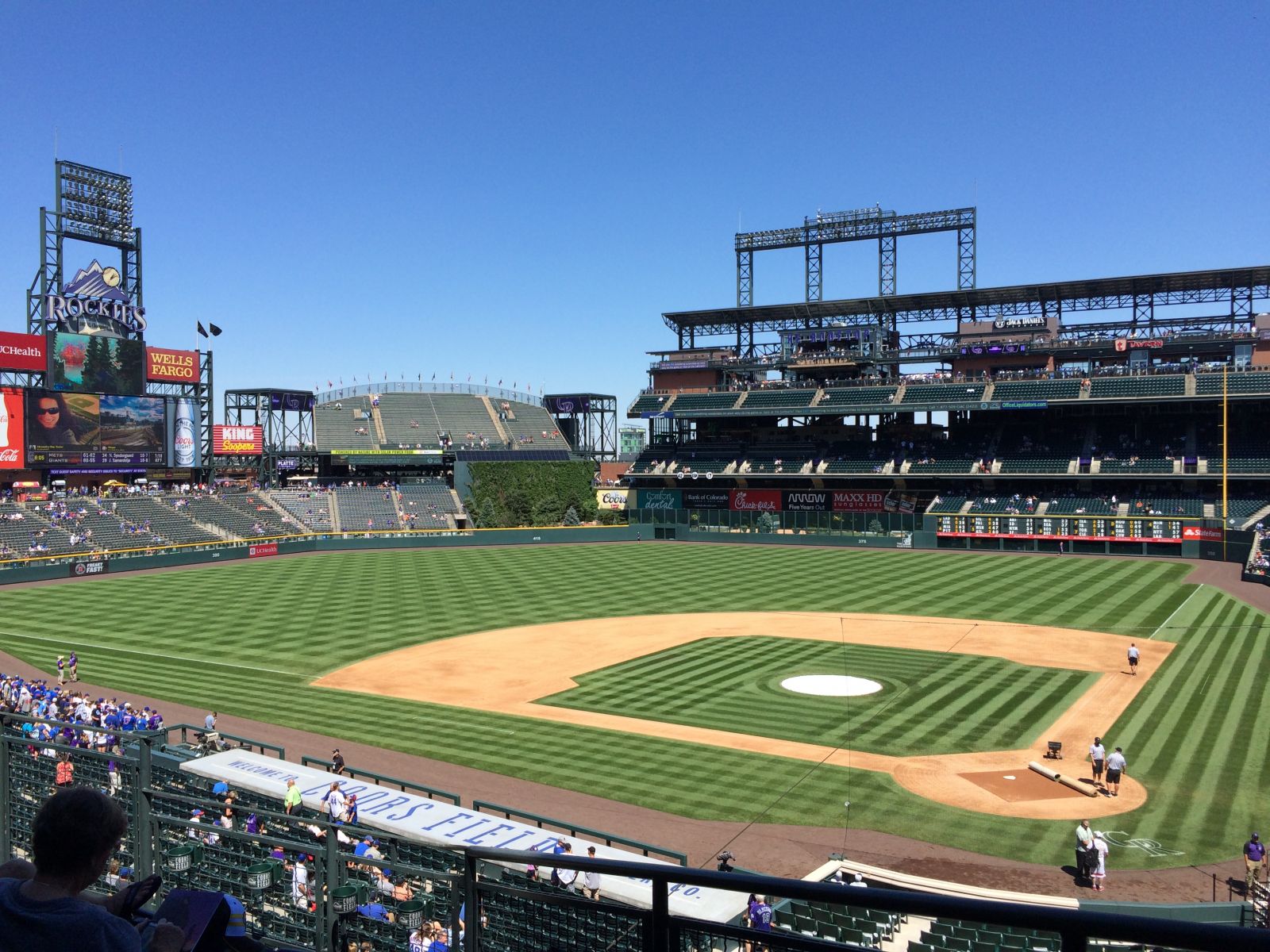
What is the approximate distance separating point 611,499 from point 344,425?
2861 cm

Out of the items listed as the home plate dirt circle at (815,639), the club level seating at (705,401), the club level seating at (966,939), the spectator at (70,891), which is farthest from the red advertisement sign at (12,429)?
the spectator at (70,891)

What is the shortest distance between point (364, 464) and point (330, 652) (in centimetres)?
6132

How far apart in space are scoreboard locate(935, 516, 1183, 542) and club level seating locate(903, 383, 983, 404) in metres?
10.5

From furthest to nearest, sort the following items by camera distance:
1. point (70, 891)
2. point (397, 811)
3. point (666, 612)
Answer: point (666, 612) < point (397, 811) < point (70, 891)

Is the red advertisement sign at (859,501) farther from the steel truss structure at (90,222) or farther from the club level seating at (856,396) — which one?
the steel truss structure at (90,222)

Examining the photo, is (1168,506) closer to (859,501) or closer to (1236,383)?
(1236,383)

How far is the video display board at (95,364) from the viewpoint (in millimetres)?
60156

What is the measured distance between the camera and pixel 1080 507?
201ft

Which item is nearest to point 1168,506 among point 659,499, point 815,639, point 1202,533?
point 1202,533

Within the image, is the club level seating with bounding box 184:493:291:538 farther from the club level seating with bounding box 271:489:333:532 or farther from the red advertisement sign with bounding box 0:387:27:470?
the red advertisement sign with bounding box 0:387:27:470

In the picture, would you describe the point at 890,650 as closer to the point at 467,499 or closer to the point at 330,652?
the point at 330,652

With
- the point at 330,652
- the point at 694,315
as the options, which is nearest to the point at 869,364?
the point at 694,315

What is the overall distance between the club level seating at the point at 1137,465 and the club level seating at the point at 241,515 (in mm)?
58783

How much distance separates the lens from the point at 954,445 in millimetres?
70938
